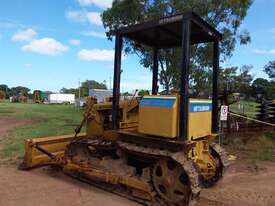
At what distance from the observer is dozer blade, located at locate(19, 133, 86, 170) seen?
309 inches

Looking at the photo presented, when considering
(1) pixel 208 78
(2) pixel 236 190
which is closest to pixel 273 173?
(2) pixel 236 190

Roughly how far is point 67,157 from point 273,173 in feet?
16.3

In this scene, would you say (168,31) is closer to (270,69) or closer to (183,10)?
(183,10)

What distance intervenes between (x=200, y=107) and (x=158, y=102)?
878 mm

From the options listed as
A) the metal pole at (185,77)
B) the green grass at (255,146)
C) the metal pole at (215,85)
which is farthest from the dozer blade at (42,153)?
the green grass at (255,146)

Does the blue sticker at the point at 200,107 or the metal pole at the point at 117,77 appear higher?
the metal pole at the point at 117,77

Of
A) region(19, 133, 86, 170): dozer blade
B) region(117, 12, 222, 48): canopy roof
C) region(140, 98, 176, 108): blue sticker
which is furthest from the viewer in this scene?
region(19, 133, 86, 170): dozer blade

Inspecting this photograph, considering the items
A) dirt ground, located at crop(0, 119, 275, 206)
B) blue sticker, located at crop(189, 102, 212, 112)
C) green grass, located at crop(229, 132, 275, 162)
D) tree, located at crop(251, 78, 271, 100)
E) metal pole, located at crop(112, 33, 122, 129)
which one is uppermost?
tree, located at crop(251, 78, 271, 100)

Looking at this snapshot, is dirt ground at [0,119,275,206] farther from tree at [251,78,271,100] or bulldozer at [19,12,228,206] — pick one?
tree at [251,78,271,100]

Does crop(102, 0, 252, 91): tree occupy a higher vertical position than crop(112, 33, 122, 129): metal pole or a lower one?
higher

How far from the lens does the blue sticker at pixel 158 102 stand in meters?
5.85

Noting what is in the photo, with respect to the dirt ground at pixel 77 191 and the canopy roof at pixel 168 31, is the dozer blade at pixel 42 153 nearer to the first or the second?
the dirt ground at pixel 77 191

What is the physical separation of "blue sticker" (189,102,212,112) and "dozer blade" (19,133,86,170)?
298 centimetres

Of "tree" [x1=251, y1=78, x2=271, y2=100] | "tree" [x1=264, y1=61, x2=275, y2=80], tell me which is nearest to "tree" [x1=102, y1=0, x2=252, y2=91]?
"tree" [x1=251, y1=78, x2=271, y2=100]
